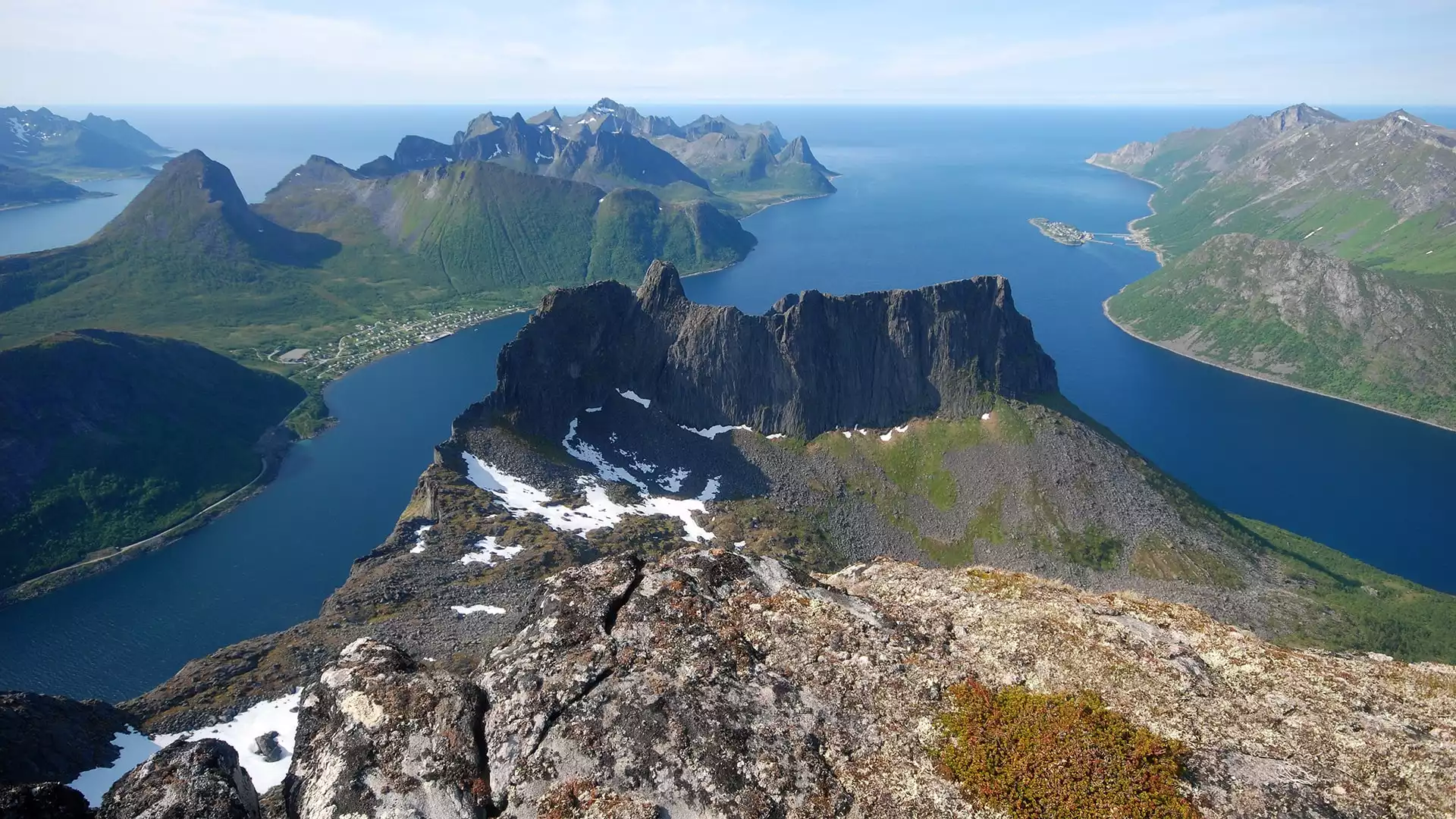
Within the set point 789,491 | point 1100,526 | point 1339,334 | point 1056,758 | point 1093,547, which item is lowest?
point 1093,547

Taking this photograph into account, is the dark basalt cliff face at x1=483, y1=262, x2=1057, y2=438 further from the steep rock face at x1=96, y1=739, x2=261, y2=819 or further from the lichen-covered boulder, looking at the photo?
the steep rock face at x1=96, y1=739, x2=261, y2=819

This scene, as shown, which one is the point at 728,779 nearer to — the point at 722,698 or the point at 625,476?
the point at 722,698

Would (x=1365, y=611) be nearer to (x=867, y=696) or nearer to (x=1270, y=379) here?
(x=867, y=696)

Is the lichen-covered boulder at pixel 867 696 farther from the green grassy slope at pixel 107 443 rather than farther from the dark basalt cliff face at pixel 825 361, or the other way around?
the green grassy slope at pixel 107 443

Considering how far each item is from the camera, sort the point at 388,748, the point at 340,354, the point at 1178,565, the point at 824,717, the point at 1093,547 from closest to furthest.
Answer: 1. the point at 388,748
2. the point at 824,717
3. the point at 1178,565
4. the point at 1093,547
5. the point at 340,354

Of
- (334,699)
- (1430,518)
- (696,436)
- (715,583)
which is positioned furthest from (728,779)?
(1430,518)

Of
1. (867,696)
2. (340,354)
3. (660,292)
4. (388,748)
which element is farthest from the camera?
(340,354)

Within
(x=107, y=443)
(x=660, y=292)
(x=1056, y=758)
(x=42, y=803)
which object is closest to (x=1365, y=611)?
(x=1056, y=758)

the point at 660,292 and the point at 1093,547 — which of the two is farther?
the point at 660,292
